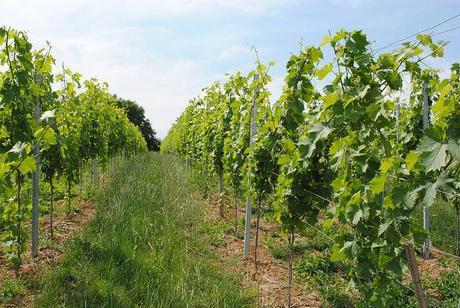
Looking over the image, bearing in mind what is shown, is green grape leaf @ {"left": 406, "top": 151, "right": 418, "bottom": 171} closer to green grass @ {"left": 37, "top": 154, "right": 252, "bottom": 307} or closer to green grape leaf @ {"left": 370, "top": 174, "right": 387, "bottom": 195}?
green grape leaf @ {"left": 370, "top": 174, "right": 387, "bottom": 195}

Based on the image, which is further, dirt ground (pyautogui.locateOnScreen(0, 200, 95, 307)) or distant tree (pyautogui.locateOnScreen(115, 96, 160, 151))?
distant tree (pyautogui.locateOnScreen(115, 96, 160, 151))

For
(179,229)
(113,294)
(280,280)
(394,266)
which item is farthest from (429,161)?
(179,229)

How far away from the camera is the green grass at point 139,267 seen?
12.7 feet

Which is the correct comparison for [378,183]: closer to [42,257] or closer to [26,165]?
[26,165]

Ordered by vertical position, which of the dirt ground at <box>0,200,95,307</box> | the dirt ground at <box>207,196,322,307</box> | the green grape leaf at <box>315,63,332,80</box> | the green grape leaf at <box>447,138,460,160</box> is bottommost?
the dirt ground at <box>207,196,322,307</box>

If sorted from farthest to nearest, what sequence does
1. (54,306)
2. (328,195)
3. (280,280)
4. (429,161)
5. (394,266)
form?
(280,280)
(328,195)
(54,306)
(394,266)
(429,161)

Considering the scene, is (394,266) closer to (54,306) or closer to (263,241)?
(54,306)

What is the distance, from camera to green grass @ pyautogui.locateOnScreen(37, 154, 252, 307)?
12.7ft

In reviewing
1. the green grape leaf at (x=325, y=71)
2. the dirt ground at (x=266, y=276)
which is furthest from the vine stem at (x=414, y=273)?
the dirt ground at (x=266, y=276)

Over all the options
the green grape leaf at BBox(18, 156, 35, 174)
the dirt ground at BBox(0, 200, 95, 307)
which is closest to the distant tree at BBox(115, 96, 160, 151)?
the dirt ground at BBox(0, 200, 95, 307)

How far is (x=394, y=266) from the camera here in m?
2.29

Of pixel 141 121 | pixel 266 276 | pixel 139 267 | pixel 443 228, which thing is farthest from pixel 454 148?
pixel 141 121

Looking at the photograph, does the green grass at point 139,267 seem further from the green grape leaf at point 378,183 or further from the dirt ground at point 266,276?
the green grape leaf at point 378,183

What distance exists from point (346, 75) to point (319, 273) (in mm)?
3071
